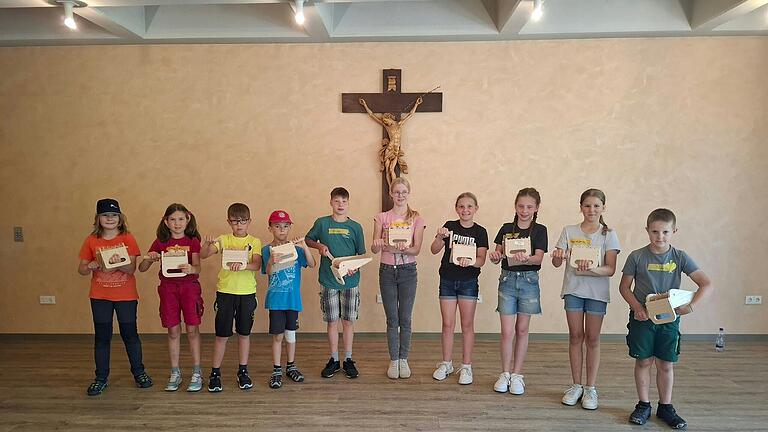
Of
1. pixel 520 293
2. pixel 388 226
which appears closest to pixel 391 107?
pixel 388 226

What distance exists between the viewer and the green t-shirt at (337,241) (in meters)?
3.72

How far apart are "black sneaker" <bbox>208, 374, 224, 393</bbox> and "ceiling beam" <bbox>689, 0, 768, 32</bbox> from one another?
15.0 ft

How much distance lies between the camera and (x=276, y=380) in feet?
11.8

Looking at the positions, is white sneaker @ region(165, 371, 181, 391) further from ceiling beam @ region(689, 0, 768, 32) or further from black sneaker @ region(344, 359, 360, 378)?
ceiling beam @ region(689, 0, 768, 32)

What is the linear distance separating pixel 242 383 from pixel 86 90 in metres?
3.11

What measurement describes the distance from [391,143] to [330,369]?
6.51 feet

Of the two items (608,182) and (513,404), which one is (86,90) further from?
(608,182)

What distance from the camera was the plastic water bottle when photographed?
4504 mm

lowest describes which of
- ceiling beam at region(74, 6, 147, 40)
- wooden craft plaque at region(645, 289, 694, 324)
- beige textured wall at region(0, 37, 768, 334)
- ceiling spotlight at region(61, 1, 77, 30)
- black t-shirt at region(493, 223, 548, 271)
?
wooden craft plaque at region(645, 289, 694, 324)

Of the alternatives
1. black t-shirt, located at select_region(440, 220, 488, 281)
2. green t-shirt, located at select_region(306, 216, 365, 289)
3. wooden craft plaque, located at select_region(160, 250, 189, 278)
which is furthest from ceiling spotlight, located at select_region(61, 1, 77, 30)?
black t-shirt, located at select_region(440, 220, 488, 281)

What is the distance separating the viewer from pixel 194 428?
119 inches

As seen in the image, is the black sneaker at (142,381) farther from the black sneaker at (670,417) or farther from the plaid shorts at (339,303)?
the black sneaker at (670,417)

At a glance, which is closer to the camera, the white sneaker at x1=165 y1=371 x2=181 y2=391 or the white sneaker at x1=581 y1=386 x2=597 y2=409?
the white sneaker at x1=581 y1=386 x2=597 y2=409

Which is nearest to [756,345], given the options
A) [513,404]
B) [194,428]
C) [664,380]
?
[664,380]
